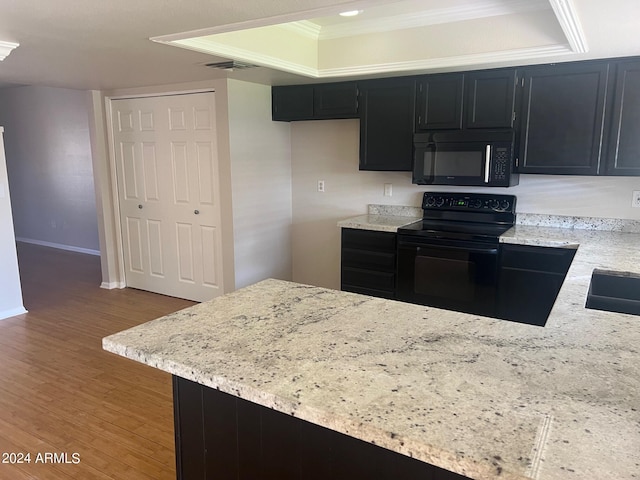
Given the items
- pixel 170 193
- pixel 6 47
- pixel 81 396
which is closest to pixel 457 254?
pixel 81 396

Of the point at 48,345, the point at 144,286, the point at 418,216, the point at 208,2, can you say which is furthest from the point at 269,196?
the point at 208,2

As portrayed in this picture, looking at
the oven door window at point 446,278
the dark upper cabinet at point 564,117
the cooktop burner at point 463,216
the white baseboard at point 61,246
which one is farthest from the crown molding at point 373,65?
the white baseboard at point 61,246

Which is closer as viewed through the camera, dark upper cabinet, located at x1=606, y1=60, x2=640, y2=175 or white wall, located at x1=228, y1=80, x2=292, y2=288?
dark upper cabinet, located at x1=606, y1=60, x2=640, y2=175

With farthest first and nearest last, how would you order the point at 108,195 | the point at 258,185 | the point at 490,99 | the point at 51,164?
the point at 51,164 → the point at 108,195 → the point at 258,185 → the point at 490,99

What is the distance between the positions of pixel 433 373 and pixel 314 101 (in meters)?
3.35

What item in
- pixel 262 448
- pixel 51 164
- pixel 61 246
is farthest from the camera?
pixel 61 246

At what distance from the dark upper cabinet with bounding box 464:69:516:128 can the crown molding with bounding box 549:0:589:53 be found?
0.54 metres

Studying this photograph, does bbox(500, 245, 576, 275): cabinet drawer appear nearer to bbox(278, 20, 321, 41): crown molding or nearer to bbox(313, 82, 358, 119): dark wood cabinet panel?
bbox(313, 82, 358, 119): dark wood cabinet panel

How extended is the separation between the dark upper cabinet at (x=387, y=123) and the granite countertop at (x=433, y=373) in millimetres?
2259

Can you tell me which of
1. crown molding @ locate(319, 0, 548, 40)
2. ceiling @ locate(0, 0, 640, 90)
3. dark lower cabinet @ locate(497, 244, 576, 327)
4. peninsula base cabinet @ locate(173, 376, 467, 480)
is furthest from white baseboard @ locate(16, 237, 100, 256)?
peninsula base cabinet @ locate(173, 376, 467, 480)

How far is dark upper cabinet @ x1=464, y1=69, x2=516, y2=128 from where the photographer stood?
10.7ft

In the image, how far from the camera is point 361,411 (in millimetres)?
977

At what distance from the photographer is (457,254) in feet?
11.0

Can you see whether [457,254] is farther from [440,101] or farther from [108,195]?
[108,195]
